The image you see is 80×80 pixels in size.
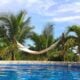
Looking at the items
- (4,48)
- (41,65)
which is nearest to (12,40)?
(4,48)

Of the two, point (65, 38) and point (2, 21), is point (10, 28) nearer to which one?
point (2, 21)

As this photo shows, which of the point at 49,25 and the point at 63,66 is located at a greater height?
the point at 49,25

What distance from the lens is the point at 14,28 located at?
66.5 feet

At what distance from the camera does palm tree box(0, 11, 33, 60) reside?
20.2m

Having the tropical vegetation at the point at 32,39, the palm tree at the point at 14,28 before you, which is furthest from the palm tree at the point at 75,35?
the palm tree at the point at 14,28

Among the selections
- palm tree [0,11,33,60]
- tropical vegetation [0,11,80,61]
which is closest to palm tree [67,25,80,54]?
tropical vegetation [0,11,80,61]

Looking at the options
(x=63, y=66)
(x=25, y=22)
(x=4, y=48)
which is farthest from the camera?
(x=25, y=22)

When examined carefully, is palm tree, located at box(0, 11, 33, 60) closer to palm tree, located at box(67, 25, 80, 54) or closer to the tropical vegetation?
the tropical vegetation

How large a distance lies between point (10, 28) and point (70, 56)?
5.00 meters

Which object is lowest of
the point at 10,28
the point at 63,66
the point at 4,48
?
the point at 63,66

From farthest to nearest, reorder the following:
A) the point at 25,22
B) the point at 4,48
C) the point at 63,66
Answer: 1. the point at 25,22
2. the point at 4,48
3. the point at 63,66

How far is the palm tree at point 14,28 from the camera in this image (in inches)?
795

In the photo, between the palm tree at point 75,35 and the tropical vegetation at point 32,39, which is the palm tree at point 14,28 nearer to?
A: the tropical vegetation at point 32,39

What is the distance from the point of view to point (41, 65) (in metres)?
19.0
